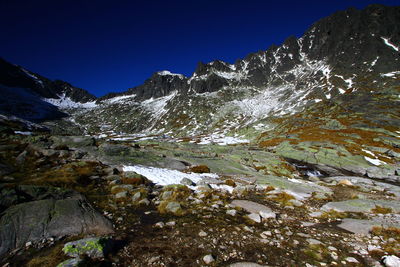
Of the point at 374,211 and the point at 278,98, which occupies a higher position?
the point at 278,98

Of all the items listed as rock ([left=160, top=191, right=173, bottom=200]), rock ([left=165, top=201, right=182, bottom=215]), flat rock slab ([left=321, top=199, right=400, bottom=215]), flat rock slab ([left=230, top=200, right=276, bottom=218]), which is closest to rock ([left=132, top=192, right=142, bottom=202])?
rock ([left=160, top=191, right=173, bottom=200])

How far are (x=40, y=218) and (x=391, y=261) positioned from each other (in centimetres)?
1371

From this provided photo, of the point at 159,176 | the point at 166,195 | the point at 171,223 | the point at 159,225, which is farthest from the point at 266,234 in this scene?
the point at 159,176

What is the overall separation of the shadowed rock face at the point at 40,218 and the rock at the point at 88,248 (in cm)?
150

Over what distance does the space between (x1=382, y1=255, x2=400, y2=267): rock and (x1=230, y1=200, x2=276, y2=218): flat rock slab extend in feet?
15.7

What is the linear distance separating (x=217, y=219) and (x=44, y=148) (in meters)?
20.1

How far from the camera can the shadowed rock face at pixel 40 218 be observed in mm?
7070

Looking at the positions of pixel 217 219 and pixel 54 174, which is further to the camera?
pixel 54 174

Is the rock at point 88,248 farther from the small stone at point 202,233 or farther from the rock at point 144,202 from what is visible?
the rock at point 144,202

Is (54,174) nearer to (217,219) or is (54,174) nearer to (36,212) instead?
(36,212)

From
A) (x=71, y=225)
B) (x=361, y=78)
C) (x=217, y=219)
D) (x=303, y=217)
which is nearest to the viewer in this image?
(x=71, y=225)

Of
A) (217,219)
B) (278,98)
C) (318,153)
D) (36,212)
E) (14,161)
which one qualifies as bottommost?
(318,153)

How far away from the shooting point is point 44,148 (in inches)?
784

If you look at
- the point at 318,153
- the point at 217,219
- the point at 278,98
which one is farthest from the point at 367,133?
the point at 278,98
